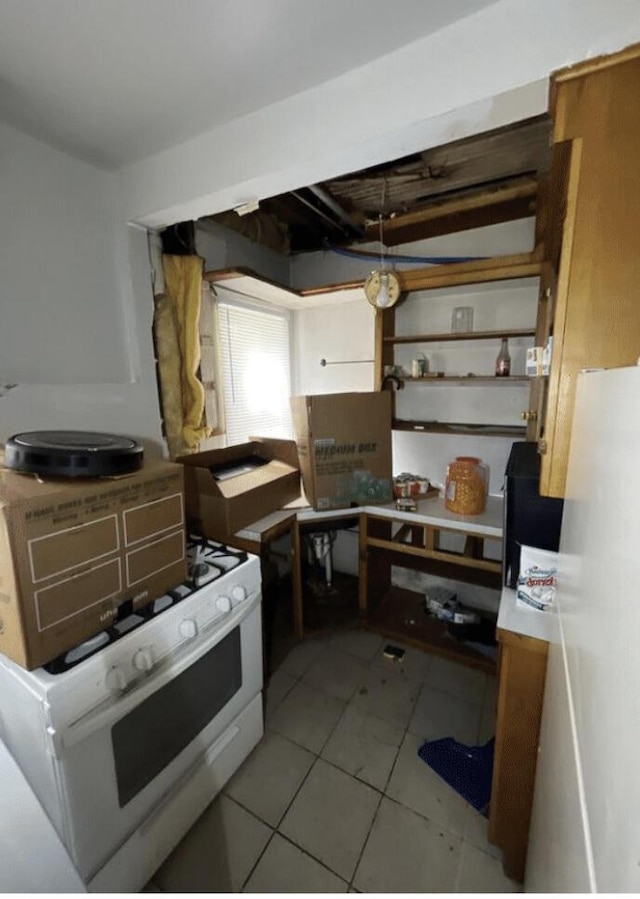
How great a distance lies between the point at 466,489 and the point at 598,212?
1.24 meters

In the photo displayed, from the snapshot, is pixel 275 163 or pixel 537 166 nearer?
pixel 275 163

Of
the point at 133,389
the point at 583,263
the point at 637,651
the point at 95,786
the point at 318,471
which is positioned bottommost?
the point at 95,786

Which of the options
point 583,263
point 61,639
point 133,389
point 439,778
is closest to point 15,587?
point 61,639

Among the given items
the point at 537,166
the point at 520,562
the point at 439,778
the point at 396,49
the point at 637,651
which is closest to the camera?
the point at 637,651

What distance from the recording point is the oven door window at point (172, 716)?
94 centimetres

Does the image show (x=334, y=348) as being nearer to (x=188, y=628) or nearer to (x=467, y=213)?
(x=467, y=213)

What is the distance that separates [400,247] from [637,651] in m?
2.31

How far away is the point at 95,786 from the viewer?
2.82 ft

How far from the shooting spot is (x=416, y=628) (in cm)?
205

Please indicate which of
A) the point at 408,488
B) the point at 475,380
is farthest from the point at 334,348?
the point at 408,488

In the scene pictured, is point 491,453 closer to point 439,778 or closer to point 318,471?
point 318,471

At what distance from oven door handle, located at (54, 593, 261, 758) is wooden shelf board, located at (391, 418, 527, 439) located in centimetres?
131

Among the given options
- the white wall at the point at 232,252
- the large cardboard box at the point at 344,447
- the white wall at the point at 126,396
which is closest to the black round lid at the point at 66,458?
the white wall at the point at 126,396

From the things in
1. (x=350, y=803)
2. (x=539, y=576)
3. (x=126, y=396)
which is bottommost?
(x=350, y=803)
